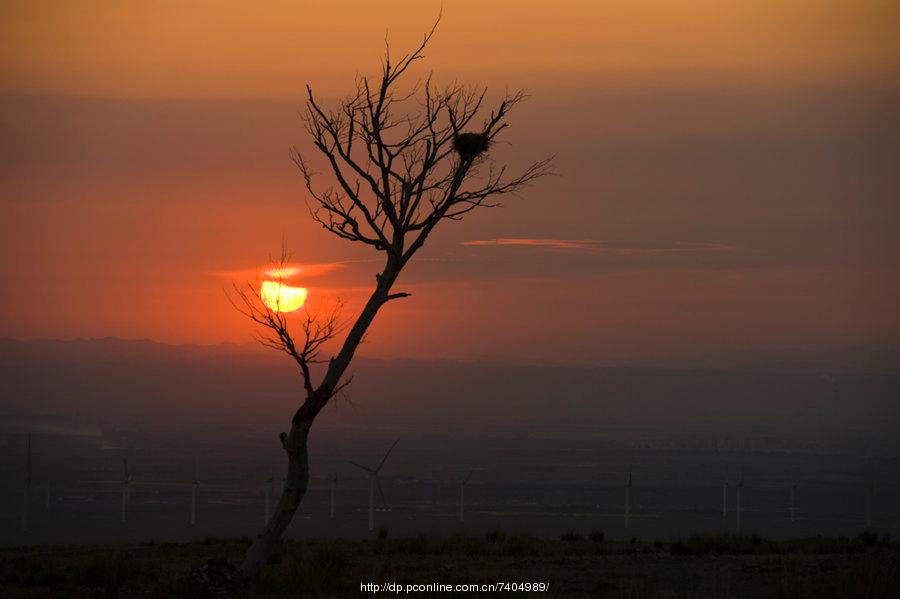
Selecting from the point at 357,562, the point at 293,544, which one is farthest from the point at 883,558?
the point at 293,544

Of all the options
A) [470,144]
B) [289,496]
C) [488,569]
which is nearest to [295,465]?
[289,496]

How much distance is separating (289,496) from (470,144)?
655 cm

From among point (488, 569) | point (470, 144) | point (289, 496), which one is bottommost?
point (488, 569)

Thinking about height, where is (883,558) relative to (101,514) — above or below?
above

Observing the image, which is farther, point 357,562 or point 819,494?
point 819,494

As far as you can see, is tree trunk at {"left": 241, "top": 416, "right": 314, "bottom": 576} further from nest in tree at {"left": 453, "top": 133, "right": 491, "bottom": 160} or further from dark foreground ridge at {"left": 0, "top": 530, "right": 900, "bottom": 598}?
nest in tree at {"left": 453, "top": 133, "right": 491, "bottom": 160}

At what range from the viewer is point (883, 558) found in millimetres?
21406

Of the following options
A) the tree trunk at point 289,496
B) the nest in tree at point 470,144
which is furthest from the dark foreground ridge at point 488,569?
the nest in tree at point 470,144

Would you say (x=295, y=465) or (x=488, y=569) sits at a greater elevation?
(x=295, y=465)

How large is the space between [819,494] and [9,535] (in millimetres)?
73107

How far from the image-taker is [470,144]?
68.6ft

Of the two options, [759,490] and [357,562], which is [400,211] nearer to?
[357,562]

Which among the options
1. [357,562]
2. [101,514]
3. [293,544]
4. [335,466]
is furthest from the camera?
[335,466]

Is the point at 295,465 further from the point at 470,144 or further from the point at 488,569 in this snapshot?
the point at 470,144
